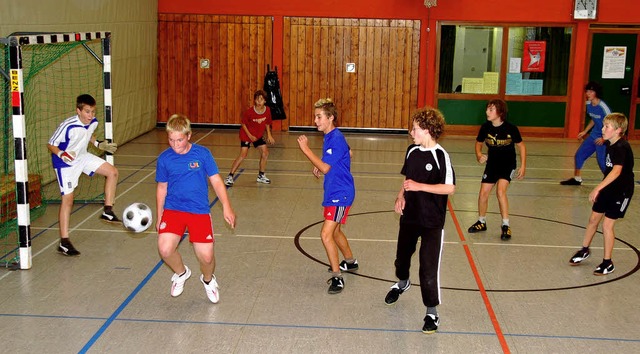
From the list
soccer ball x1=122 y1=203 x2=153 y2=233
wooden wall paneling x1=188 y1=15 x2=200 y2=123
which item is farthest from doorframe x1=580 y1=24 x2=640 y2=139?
soccer ball x1=122 y1=203 x2=153 y2=233

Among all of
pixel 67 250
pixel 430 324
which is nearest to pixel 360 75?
pixel 67 250

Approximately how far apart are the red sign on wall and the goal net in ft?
34.1

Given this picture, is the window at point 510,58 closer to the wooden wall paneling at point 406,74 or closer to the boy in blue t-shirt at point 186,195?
the wooden wall paneling at point 406,74

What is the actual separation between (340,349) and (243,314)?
1.16 metres

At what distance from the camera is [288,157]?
631 inches

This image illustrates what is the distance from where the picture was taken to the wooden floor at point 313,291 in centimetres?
651

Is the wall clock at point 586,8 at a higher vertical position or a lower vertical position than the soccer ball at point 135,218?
higher

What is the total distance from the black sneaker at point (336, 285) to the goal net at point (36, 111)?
327cm

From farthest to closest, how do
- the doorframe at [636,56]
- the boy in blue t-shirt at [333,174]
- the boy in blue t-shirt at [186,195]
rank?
the doorframe at [636,56] → the boy in blue t-shirt at [333,174] → the boy in blue t-shirt at [186,195]

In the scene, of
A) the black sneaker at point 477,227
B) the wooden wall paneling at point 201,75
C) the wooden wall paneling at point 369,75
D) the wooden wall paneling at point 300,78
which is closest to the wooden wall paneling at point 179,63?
the wooden wall paneling at point 201,75

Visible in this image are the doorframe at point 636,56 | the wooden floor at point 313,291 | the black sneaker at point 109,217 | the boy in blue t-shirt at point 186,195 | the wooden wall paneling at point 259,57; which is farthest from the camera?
the wooden wall paneling at point 259,57

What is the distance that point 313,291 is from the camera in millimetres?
7762

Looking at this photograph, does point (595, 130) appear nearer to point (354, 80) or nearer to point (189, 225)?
point (354, 80)

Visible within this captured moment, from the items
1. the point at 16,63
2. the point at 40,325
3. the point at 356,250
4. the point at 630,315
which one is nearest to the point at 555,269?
the point at 630,315
